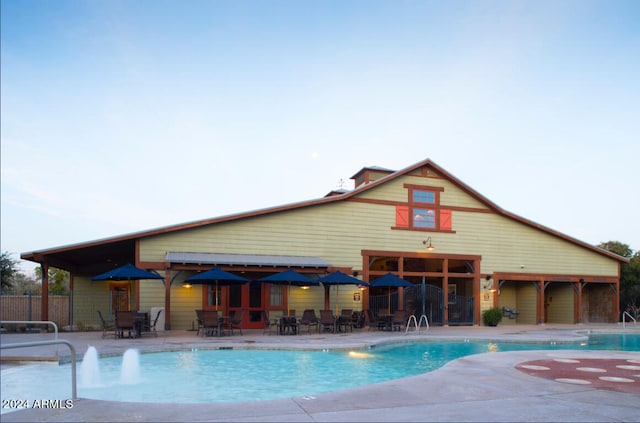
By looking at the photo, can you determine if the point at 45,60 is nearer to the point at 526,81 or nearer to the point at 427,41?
the point at 427,41

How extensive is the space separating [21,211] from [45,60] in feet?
30.9

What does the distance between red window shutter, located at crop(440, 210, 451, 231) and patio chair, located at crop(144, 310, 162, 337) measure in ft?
37.3

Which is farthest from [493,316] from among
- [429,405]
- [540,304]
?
[429,405]

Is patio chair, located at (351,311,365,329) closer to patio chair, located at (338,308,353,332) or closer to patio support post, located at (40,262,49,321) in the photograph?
patio chair, located at (338,308,353,332)

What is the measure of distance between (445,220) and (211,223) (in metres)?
9.51

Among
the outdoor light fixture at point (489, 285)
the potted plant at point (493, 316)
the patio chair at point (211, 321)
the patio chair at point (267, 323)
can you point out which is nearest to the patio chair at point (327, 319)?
the patio chair at point (267, 323)

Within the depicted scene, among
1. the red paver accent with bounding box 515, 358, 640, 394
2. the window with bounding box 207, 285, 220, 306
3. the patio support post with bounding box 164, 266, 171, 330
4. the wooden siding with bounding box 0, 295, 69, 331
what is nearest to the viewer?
the red paver accent with bounding box 515, 358, 640, 394

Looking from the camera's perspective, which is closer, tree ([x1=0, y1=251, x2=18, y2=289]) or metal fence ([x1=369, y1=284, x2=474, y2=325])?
metal fence ([x1=369, y1=284, x2=474, y2=325])

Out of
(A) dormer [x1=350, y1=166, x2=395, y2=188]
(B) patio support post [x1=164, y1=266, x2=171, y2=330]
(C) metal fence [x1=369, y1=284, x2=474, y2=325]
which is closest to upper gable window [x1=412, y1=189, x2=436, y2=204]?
(A) dormer [x1=350, y1=166, x2=395, y2=188]

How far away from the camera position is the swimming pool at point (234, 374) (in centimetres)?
802

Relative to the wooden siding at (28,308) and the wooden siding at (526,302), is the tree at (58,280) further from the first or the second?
the wooden siding at (526,302)

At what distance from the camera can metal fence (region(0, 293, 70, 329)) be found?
786 inches

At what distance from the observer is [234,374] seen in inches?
396

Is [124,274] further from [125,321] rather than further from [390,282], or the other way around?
[390,282]
